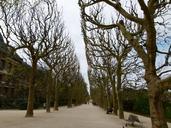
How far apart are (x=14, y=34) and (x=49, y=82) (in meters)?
12.5

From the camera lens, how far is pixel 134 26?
1198 inches

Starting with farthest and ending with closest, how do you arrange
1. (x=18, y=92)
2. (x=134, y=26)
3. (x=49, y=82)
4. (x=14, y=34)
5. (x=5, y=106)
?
(x=18, y=92)
(x=5, y=106)
(x=49, y=82)
(x=14, y=34)
(x=134, y=26)

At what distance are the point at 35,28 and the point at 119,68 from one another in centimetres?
963

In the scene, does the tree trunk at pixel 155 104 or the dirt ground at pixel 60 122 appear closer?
the tree trunk at pixel 155 104

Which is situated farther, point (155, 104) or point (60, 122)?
point (60, 122)

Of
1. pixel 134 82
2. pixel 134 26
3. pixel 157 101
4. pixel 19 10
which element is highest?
pixel 19 10

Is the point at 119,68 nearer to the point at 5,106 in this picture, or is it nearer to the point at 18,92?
the point at 5,106

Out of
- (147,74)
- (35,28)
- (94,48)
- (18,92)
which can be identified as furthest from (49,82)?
(147,74)

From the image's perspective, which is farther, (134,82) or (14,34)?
(134,82)

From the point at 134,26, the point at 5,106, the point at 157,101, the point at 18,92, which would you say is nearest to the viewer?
the point at 157,101

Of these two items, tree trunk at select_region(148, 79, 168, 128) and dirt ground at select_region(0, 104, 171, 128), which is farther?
dirt ground at select_region(0, 104, 171, 128)

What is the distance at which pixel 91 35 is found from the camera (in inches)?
1492

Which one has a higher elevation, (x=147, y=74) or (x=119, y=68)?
(x=119, y=68)

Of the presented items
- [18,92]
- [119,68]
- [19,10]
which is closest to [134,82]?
[119,68]
